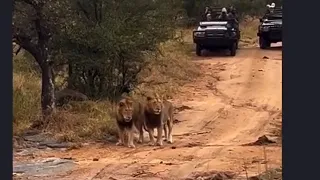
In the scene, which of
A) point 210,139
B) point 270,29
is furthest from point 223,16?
point 210,139

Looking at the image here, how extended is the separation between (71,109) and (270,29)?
16.1 metres

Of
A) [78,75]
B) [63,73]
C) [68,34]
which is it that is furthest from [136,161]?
[63,73]

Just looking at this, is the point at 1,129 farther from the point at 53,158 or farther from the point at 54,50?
the point at 54,50

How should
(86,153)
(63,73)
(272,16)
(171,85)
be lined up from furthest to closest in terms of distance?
(272,16) < (171,85) < (63,73) < (86,153)

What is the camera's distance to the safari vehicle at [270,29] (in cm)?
2936

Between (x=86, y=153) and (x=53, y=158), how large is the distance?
2.13 feet

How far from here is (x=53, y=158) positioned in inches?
444

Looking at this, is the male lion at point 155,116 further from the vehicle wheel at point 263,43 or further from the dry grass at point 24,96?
the vehicle wheel at point 263,43

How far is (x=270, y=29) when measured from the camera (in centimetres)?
2931

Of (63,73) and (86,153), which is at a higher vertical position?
(63,73)

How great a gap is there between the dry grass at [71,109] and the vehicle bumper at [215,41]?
6.12 meters

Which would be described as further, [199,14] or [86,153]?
[199,14]

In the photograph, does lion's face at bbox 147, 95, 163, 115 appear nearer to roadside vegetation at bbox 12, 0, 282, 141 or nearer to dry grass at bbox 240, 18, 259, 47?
roadside vegetation at bbox 12, 0, 282, 141

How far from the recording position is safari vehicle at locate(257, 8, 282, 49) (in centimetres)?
2936
